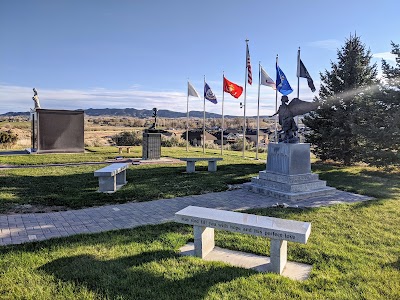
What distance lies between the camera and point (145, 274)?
402 cm

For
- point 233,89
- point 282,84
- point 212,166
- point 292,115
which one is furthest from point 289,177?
point 233,89

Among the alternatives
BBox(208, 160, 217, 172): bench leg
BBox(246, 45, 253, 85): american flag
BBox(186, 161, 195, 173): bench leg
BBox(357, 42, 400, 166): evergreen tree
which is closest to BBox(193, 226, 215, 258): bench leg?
BBox(186, 161, 195, 173): bench leg

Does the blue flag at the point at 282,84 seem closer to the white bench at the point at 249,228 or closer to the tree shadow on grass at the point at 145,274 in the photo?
the white bench at the point at 249,228

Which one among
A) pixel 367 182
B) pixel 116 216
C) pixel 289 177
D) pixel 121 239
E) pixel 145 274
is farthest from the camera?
pixel 367 182

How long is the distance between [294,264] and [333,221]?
2486mm

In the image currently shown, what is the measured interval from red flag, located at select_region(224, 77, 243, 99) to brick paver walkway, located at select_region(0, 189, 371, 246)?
11.3m

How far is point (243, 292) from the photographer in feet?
11.9

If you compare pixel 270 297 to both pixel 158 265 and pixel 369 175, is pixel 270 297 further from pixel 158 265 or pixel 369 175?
pixel 369 175

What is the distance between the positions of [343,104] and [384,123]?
12.3ft

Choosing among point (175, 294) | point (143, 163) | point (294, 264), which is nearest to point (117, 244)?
point (175, 294)

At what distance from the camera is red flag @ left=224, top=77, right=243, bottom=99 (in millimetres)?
19516

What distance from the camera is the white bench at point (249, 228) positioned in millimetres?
4133

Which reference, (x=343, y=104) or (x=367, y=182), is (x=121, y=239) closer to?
(x=367, y=182)

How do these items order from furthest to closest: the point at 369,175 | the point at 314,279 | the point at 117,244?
1. the point at 369,175
2. the point at 117,244
3. the point at 314,279
